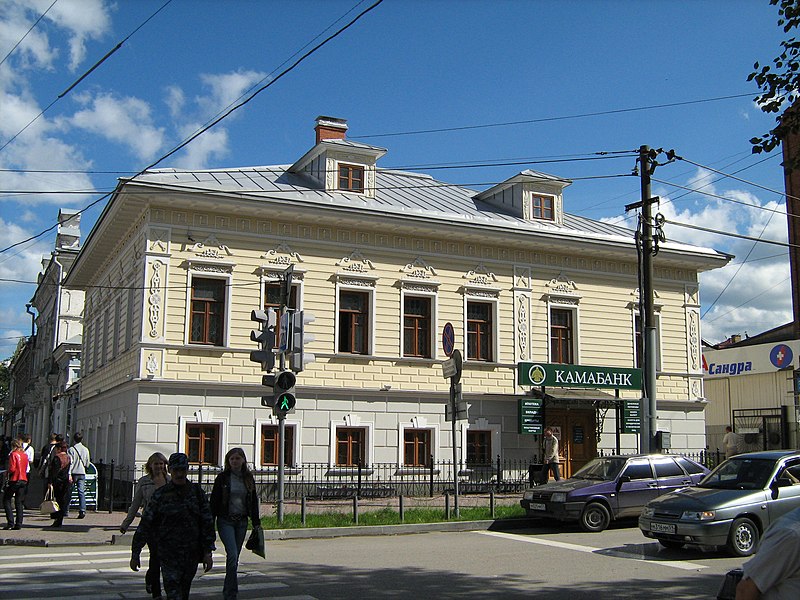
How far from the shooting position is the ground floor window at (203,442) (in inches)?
890

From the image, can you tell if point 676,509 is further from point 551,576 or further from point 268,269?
point 268,269

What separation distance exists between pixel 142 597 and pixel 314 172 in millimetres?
18411

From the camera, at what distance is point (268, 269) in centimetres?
2384

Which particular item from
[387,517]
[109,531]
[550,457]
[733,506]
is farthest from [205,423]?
[733,506]

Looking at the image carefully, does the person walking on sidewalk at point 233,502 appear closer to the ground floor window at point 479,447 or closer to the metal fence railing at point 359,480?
the metal fence railing at point 359,480

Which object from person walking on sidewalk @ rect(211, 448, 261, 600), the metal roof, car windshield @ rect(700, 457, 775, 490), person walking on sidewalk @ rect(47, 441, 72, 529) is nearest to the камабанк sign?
the metal roof

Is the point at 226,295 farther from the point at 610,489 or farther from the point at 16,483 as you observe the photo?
the point at 610,489

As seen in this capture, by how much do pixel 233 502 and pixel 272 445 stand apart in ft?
47.5

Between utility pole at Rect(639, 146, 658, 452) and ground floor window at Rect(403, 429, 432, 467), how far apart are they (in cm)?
697

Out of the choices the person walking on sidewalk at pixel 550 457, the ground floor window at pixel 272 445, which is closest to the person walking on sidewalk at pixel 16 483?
the ground floor window at pixel 272 445

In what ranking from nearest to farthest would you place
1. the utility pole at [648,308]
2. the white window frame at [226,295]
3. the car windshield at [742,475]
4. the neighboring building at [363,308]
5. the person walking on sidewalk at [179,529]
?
the person walking on sidewalk at [179,529] → the car windshield at [742,475] → the utility pole at [648,308] → the neighboring building at [363,308] → the white window frame at [226,295]

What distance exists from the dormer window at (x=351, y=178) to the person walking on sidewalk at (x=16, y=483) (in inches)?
495

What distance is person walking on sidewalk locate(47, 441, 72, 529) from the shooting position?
56.2 ft

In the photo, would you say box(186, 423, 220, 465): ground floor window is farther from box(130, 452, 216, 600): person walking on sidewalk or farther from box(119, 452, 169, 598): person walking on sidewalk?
box(130, 452, 216, 600): person walking on sidewalk
